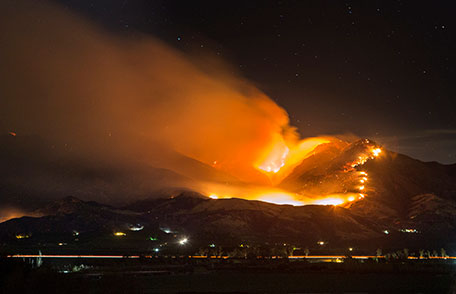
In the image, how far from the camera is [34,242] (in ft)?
584

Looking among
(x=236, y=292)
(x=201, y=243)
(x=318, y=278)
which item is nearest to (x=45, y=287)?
(x=236, y=292)

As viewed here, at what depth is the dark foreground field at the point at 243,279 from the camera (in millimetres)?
42675

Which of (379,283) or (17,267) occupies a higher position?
(17,267)

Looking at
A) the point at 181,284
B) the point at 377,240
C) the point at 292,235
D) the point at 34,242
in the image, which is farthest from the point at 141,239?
the point at 181,284

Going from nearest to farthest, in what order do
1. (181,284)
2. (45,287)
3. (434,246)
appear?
(45,287) < (181,284) < (434,246)

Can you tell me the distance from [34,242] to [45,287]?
504 feet

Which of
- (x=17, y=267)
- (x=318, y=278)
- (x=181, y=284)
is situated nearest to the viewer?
(x=17, y=267)

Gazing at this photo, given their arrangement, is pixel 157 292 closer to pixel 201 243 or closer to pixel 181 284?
pixel 181 284

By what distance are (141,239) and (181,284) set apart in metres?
118

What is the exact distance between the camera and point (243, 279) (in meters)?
68.0

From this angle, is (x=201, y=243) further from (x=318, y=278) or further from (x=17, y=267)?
(x=17, y=267)

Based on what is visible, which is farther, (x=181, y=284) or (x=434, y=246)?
(x=434, y=246)

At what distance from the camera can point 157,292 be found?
178 feet

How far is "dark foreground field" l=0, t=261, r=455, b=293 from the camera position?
4267 centimetres
